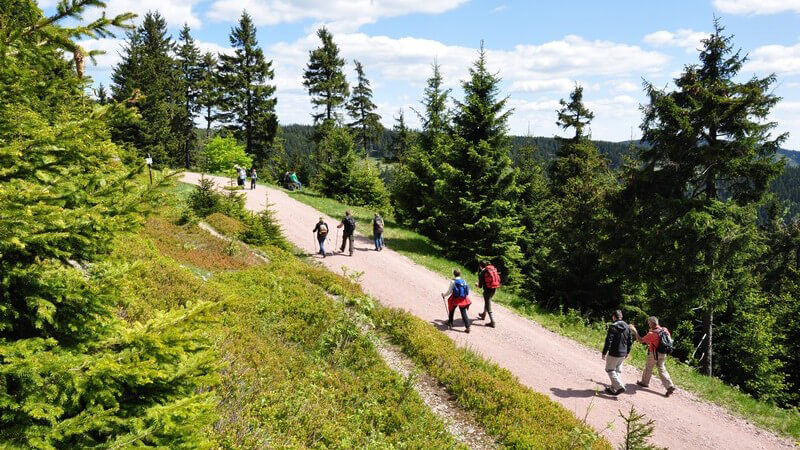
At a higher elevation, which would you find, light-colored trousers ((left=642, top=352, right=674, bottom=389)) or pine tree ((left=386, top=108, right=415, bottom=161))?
pine tree ((left=386, top=108, right=415, bottom=161))

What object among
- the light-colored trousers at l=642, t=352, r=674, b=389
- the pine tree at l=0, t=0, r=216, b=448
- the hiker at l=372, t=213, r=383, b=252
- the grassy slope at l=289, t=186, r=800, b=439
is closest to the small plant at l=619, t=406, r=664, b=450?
the pine tree at l=0, t=0, r=216, b=448

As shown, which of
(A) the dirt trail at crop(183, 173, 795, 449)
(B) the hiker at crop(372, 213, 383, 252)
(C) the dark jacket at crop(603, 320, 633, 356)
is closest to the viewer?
(A) the dirt trail at crop(183, 173, 795, 449)

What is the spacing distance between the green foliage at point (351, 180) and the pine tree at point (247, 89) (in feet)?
49.5

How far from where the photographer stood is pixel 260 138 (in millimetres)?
50562

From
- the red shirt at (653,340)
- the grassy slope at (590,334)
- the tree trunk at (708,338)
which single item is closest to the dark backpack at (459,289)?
the grassy slope at (590,334)

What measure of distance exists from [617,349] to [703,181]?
505 inches

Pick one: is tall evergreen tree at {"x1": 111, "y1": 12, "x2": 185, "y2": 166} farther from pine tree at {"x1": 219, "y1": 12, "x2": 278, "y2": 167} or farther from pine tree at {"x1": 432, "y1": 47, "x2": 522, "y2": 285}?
pine tree at {"x1": 432, "y1": 47, "x2": 522, "y2": 285}

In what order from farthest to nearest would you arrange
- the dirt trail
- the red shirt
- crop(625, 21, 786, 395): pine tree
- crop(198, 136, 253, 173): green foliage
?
crop(198, 136, 253, 173): green foliage → crop(625, 21, 786, 395): pine tree → the red shirt → the dirt trail

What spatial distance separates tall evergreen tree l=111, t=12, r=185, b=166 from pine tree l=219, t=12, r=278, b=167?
6.52m

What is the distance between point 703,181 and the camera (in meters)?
20.0

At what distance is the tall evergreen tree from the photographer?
143 ft

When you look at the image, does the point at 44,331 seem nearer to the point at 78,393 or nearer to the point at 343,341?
the point at 78,393

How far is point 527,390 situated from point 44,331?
9.83 meters

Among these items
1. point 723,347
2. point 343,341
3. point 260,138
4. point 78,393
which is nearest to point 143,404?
point 78,393
